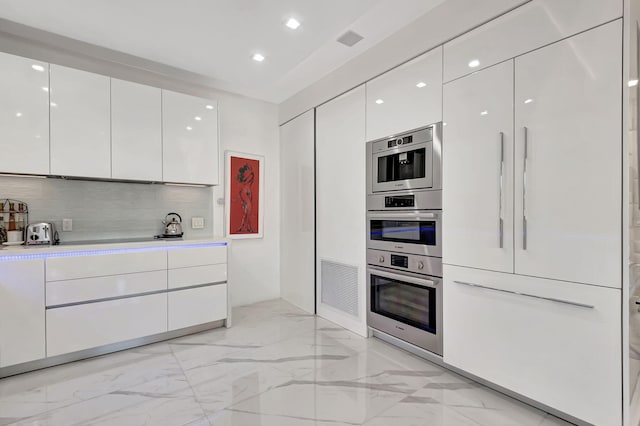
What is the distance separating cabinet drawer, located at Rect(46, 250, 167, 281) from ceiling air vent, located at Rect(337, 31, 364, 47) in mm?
2538

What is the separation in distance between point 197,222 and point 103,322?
4.59 ft

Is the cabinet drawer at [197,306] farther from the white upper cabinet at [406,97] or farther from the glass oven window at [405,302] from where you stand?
the white upper cabinet at [406,97]

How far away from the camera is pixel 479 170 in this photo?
6.70 ft

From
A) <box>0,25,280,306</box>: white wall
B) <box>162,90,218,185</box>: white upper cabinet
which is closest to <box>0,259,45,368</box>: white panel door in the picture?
<box>162,90,218,185</box>: white upper cabinet

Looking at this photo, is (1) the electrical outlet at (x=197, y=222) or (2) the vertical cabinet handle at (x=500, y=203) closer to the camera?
(2) the vertical cabinet handle at (x=500, y=203)

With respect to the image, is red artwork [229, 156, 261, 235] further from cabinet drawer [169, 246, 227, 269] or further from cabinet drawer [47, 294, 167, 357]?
cabinet drawer [47, 294, 167, 357]

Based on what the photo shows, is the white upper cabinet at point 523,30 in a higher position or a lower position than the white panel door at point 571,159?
higher

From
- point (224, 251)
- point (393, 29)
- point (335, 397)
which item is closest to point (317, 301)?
point (224, 251)

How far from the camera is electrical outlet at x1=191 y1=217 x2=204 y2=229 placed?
3.61 meters

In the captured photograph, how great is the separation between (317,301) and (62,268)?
7.99 feet

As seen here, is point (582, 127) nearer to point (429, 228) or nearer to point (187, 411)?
point (429, 228)

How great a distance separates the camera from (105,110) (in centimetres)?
276

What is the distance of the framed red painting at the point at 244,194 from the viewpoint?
3893mm

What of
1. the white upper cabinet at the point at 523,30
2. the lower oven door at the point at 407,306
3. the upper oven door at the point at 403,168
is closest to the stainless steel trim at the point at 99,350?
the lower oven door at the point at 407,306
